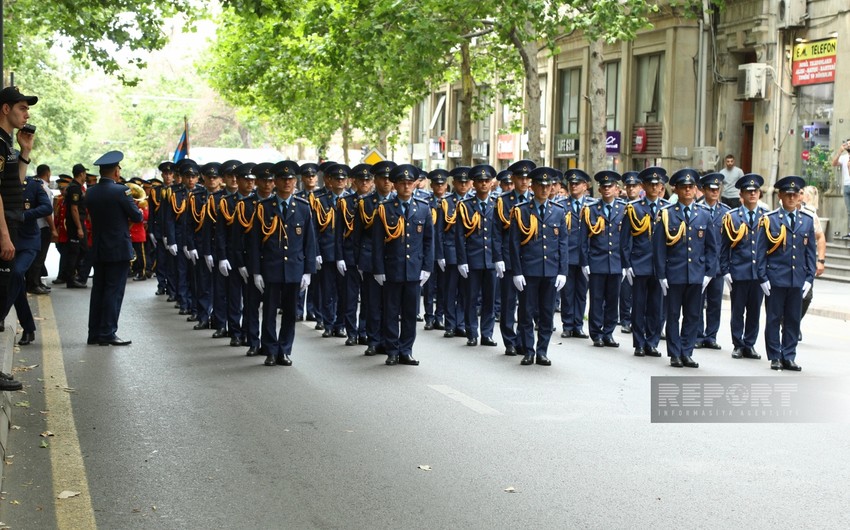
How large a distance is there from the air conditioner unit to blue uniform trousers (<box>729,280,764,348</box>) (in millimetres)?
15678

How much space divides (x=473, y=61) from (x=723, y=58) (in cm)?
1145

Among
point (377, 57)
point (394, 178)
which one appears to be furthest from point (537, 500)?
point (377, 57)

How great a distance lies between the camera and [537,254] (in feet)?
42.1

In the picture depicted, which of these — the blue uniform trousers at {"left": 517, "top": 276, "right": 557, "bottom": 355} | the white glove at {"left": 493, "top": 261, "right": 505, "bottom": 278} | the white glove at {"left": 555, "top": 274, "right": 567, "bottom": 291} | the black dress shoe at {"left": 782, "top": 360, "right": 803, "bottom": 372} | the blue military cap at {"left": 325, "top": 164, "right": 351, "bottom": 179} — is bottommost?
the black dress shoe at {"left": 782, "top": 360, "right": 803, "bottom": 372}

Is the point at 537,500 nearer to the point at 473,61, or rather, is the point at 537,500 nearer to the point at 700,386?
the point at 700,386

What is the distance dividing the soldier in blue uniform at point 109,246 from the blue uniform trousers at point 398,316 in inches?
120

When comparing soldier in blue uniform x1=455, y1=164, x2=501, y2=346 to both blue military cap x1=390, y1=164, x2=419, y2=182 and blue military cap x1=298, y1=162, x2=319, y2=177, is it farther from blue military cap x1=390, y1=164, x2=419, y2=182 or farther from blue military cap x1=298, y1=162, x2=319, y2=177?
blue military cap x1=390, y1=164, x2=419, y2=182

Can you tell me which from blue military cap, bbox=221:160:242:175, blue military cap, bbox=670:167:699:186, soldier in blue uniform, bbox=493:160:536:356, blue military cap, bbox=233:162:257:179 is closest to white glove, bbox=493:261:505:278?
soldier in blue uniform, bbox=493:160:536:356

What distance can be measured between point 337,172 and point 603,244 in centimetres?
344

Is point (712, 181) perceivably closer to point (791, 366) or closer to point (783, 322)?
point (783, 322)

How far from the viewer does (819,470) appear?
7746 mm

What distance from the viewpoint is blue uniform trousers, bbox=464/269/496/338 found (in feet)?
47.0

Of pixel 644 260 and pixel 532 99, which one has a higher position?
pixel 532 99

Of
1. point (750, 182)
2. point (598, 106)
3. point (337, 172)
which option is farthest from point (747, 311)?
point (598, 106)
